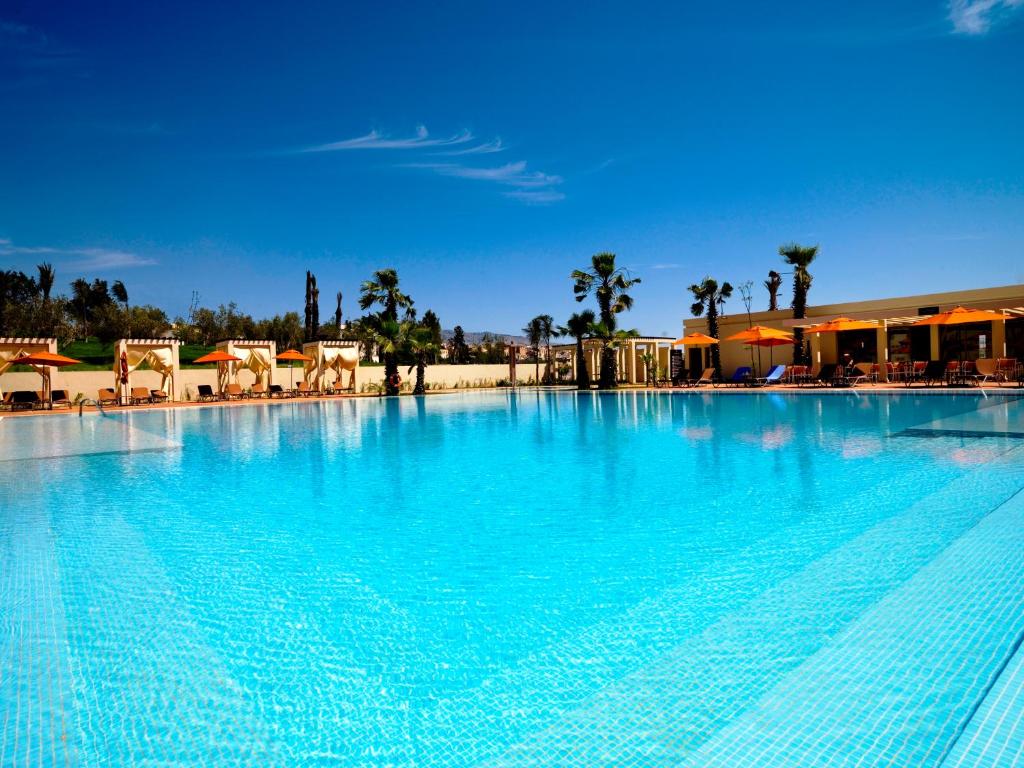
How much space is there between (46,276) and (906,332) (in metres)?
62.4

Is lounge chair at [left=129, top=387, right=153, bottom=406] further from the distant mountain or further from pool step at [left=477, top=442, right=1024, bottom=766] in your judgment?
the distant mountain

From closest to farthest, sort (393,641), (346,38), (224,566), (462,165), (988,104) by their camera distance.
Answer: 1. (393,641)
2. (224,566)
3. (988,104)
4. (346,38)
5. (462,165)

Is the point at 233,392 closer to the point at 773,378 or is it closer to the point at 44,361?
the point at 44,361

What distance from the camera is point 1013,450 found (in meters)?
8.30

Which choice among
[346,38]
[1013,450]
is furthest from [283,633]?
[346,38]

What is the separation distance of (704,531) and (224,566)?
390 centimetres

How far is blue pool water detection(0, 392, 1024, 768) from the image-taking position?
231 cm

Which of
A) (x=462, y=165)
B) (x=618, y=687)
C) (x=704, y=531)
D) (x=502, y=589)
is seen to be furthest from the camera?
(x=462, y=165)

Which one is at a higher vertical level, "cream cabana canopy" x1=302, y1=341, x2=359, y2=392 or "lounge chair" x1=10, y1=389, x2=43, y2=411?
"cream cabana canopy" x1=302, y1=341, x2=359, y2=392

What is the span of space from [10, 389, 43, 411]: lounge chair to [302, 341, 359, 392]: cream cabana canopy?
10205 millimetres

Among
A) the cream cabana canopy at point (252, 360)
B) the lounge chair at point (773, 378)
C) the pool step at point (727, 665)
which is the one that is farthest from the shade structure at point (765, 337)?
the cream cabana canopy at point (252, 360)

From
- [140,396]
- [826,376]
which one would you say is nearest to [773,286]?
[826,376]

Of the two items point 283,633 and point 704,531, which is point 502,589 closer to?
point 283,633

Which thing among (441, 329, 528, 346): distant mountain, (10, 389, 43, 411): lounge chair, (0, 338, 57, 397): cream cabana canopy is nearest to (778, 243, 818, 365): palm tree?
(0, 338, 57, 397): cream cabana canopy
